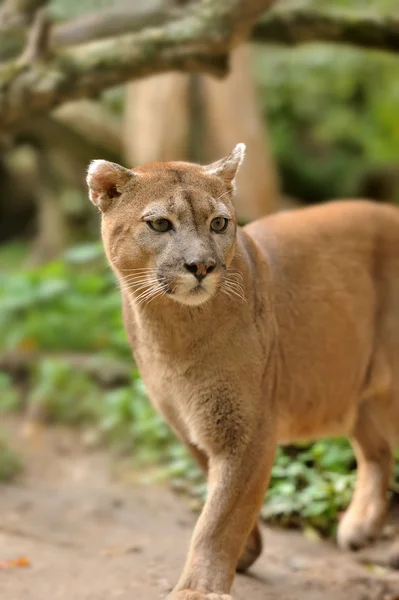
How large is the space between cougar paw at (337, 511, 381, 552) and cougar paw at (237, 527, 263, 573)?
0.64 metres

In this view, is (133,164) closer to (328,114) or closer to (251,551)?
(328,114)

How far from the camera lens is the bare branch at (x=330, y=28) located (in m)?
6.12

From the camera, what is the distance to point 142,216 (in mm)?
3549

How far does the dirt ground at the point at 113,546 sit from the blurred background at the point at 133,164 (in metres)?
0.21

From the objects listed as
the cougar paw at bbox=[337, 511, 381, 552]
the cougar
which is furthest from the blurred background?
the cougar

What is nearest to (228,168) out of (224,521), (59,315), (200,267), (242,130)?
(200,267)

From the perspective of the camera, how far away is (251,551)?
14.3 feet

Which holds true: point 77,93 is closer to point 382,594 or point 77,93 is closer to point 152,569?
point 152,569

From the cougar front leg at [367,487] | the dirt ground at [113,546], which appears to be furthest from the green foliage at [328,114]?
the cougar front leg at [367,487]

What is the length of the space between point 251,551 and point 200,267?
1.71m

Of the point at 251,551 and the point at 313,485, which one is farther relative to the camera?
the point at 313,485

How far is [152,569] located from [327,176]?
826 cm

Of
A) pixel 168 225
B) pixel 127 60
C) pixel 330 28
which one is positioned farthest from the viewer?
pixel 330 28

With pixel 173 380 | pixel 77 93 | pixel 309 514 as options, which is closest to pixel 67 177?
pixel 77 93
